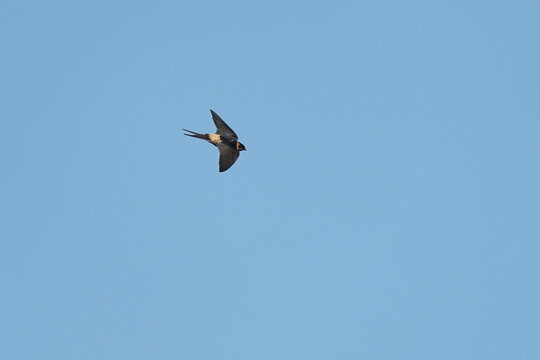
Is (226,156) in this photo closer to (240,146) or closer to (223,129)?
(240,146)

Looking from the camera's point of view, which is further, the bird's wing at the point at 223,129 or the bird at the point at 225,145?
the bird's wing at the point at 223,129

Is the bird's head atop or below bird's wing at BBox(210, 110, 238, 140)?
below

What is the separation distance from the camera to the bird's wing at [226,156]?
3275 cm

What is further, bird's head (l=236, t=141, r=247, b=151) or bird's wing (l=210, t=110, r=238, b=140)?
bird's wing (l=210, t=110, r=238, b=140)

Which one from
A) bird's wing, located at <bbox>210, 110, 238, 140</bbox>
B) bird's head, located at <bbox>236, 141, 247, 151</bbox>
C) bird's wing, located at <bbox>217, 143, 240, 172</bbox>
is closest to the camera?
bird's wing, located at <bbox>217, 143, 240, 172</bbox>

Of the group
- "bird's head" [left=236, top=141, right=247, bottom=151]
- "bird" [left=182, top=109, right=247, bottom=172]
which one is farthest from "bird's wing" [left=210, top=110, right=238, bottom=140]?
"bird's head" [left=236, top=141, right=247, bottom=151]

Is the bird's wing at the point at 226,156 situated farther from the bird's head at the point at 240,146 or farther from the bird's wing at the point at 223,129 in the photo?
the bird's wing at the point at 223,129

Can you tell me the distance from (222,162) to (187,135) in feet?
6.75

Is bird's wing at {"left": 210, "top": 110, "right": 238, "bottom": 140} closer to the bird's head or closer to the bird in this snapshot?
the bird

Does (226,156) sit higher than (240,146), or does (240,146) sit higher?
(240,146)

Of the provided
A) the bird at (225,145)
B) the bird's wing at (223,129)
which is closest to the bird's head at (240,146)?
the bird at (225,145)

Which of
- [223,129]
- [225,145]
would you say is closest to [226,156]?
[225,145]

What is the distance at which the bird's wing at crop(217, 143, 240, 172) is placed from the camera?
107 feet

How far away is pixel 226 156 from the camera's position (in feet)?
108
